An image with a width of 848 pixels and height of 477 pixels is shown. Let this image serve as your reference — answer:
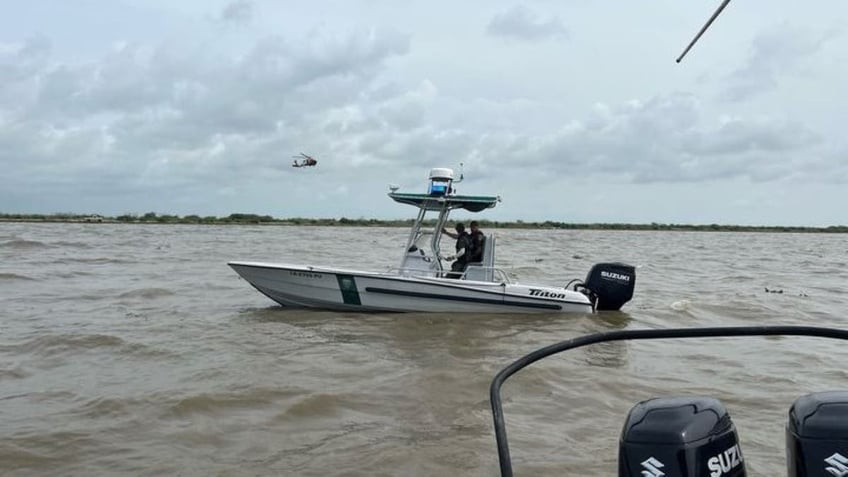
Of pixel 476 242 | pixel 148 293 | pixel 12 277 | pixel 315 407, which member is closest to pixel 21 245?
pixel 12 277

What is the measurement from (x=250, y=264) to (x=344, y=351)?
4100 millimetres

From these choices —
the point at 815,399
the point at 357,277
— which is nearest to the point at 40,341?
the point at 357,277

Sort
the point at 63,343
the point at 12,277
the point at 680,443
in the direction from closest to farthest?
the point at 680,443, the point at 63,343, the point at 12,277

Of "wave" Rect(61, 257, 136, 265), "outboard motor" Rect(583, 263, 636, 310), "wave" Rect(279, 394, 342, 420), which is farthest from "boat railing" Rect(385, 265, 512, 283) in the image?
"wave" Rect(61, 257, 136, 265)

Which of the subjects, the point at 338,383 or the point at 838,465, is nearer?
the point at 838,465

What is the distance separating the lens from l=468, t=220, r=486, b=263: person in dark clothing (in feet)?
45.9

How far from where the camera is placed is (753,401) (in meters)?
8.48

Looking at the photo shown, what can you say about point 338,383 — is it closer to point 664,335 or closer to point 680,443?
point 680,443

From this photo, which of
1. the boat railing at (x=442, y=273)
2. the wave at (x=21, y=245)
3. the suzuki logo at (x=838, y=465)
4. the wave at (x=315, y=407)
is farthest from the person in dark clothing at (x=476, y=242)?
the wave at (x=21, y=245)

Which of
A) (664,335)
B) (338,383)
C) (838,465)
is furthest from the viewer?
(338,383)

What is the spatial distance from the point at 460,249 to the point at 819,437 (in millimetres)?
11490

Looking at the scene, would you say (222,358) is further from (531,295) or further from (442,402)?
(531,295)

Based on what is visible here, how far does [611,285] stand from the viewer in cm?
1464

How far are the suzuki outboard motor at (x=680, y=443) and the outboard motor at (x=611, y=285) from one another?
11.8 metres
